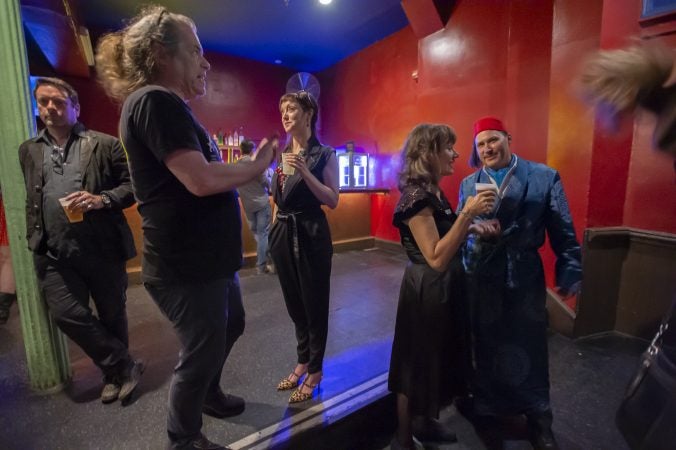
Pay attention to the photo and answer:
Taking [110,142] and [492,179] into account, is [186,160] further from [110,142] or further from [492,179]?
[492,179]

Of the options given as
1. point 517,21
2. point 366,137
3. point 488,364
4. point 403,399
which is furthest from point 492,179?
point 366,137

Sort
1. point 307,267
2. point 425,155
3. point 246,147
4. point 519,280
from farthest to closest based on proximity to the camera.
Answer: point 246,147 < point 307,267 < point 519,280 < point 425,155

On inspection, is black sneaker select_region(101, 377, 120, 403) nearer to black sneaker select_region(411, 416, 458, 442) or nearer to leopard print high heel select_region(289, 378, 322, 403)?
leopard print high heel select_region(289, 378, 322, 403)

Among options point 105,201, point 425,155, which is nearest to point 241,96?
point 105,201

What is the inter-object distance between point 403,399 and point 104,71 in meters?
1.82

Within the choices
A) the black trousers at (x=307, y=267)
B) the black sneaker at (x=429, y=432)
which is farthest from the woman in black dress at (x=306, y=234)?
the black sneaker at (x=429, y=432)

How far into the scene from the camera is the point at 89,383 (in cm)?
192

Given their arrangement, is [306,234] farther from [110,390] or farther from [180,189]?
[110,390]

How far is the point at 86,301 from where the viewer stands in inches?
70.7

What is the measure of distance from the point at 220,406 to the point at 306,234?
991 millimetres

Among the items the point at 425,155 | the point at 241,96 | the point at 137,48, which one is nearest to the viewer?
the point at 137,48

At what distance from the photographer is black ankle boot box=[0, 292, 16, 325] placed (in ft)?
8.61

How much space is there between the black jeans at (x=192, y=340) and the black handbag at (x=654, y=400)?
124 cm

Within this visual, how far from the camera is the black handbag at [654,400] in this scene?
648 millimetres
